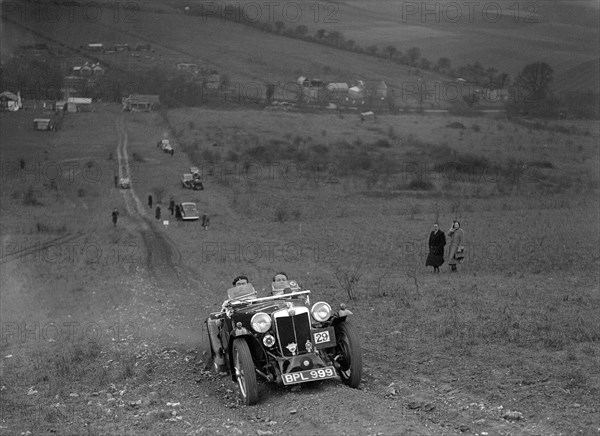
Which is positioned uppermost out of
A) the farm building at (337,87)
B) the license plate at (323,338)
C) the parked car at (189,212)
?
the farm building at (337,87)

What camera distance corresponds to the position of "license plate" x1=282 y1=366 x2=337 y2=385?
12.4 m

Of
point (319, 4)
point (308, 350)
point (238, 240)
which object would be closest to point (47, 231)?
point (238, 240)

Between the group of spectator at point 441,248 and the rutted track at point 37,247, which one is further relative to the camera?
the rutted track at point 37,247

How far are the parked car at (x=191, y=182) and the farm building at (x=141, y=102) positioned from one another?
62.0ft

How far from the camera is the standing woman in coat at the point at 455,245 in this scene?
23.4 m

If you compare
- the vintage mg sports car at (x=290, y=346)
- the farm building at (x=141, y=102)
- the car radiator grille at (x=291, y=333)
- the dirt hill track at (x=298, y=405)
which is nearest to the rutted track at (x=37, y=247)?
the dirt hill track at (x=298, y=405)

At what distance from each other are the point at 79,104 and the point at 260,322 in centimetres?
6091

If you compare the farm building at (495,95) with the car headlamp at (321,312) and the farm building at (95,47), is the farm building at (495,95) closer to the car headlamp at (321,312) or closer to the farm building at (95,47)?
the farm building at (95,47)

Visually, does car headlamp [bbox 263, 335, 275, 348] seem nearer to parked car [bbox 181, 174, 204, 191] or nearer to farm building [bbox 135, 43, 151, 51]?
parked car [bbox 181, 174, 204, 191]

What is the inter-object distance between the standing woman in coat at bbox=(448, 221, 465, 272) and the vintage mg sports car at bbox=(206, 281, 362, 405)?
34.3 ft

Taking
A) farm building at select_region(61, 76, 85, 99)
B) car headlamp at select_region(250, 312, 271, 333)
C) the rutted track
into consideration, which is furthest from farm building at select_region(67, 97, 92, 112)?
car headlamp at select_region(250, 312, 271, 333)

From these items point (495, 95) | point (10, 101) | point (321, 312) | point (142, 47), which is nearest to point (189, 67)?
point (142, 47)

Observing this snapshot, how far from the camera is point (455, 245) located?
24.1 metres

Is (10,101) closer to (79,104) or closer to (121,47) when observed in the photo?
(79,104)
